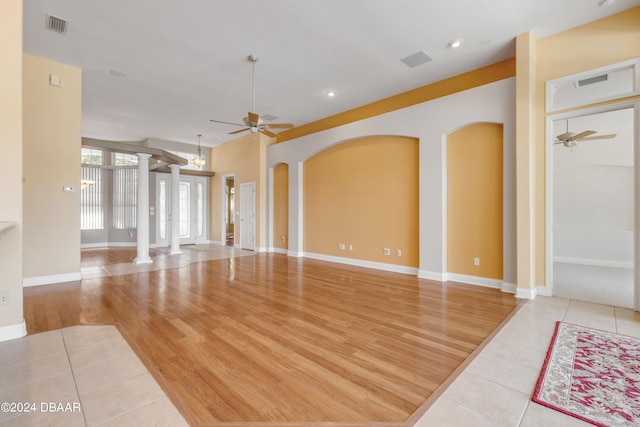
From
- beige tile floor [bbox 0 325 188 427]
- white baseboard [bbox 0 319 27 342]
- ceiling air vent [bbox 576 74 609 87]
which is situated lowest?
beige tile floor [bbox 0 325 188 427]

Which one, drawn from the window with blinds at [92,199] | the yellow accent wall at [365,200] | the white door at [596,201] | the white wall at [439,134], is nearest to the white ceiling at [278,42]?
the white wall at [439,134]

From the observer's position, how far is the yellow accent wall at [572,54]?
354 cm

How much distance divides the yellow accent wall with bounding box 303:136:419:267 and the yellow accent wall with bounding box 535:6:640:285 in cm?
199

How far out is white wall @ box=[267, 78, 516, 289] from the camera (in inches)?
172

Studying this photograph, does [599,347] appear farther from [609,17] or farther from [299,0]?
[299,0]

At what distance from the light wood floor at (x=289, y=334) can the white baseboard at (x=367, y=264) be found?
→ 0.36 metres

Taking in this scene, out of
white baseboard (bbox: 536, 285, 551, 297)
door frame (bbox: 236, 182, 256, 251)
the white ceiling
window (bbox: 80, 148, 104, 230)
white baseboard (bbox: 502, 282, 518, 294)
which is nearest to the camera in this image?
the white ceiling

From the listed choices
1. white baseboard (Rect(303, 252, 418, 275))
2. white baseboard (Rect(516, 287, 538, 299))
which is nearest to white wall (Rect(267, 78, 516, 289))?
white baseboard (Rect(516, 287, 538, 299))

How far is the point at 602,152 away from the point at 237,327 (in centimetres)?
820

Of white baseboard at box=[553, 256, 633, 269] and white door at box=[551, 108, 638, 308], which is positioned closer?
white door at box=[551, 108, 638, 308]

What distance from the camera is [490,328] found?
3021 mm

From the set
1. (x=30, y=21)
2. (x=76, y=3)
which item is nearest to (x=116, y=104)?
(x=30, y=21)

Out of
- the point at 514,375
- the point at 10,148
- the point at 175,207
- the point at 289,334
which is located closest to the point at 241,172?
the point at 175,207

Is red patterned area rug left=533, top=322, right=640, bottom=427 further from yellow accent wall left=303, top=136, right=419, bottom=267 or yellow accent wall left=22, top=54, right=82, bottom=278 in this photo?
yellow accent wall left=22, top=54, right=82, bottom=278
